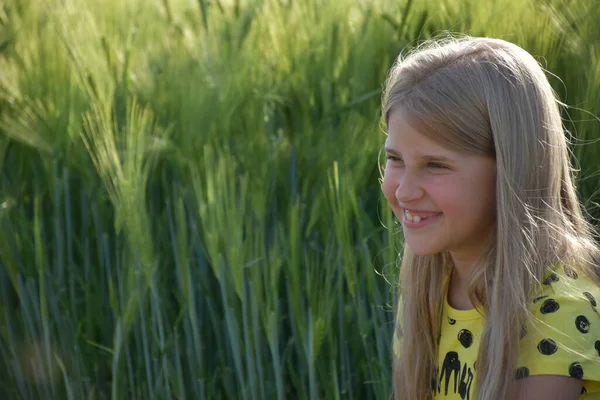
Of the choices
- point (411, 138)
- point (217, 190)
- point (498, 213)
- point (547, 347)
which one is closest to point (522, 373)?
point (547, 347)

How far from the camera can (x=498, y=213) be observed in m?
1.24

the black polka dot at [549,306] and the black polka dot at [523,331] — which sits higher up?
the black polka dot at [549,306]

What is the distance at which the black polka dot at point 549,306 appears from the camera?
4.00ft

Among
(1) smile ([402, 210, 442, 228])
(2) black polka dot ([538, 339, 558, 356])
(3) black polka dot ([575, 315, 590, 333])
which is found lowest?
(2) black polka dot ([538, 339, 558, 356])

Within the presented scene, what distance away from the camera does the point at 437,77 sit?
1.28 metres

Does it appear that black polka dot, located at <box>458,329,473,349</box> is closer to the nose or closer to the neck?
the neck

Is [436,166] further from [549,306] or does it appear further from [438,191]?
[549,306]

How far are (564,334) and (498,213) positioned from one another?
16 centimetres

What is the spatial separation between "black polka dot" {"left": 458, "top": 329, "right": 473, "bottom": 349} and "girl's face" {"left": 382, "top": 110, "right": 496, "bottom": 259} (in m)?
0.11

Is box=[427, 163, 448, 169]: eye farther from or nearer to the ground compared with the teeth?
farther from the ground

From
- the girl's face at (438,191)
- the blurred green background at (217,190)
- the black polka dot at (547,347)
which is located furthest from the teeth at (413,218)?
the blurred green background at (217,190)

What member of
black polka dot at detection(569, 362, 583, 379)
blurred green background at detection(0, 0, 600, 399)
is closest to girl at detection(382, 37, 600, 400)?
black polka dot at detection(569, 362, 583, 379)

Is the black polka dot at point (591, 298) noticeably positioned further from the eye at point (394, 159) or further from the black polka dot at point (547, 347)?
the eye at point (394, 159)

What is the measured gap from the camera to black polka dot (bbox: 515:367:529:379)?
122 cm
